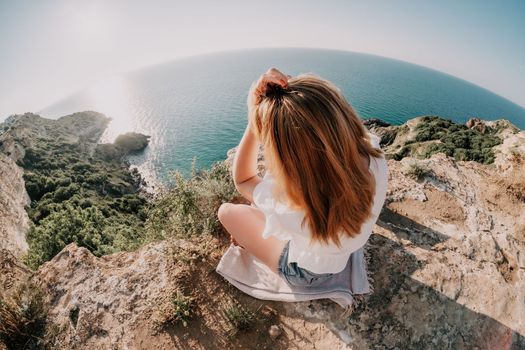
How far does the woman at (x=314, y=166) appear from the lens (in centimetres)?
175

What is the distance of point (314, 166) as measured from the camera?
1.83 m

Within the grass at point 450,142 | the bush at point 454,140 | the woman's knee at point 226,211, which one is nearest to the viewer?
the woman's knee at point 226,211

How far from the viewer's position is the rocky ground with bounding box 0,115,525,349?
10.4ft

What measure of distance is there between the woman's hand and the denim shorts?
70.7 inches

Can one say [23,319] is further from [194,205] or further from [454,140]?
[454,140]

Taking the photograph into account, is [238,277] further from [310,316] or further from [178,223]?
[178,223]

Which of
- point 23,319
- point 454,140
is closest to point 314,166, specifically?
point 23,319

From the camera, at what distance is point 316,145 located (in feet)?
5.78

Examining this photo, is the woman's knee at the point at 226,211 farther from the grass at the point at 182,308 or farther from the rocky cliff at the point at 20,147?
the rocky cliff at the point at 20,147

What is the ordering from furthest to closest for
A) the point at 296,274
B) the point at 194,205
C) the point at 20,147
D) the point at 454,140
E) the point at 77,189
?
the point at 20,147
the point at 77,189
the point at 454,140
the point at 194,205
the point at 296,274

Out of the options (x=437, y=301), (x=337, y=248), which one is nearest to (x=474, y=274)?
(x=437, y=301)

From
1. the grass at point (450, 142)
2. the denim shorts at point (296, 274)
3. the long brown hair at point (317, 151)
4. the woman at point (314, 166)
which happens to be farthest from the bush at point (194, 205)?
the grass at point (450, 142)

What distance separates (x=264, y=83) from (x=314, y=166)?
2.30ft

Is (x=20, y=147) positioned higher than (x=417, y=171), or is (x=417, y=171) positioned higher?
(x=417, y=171)
